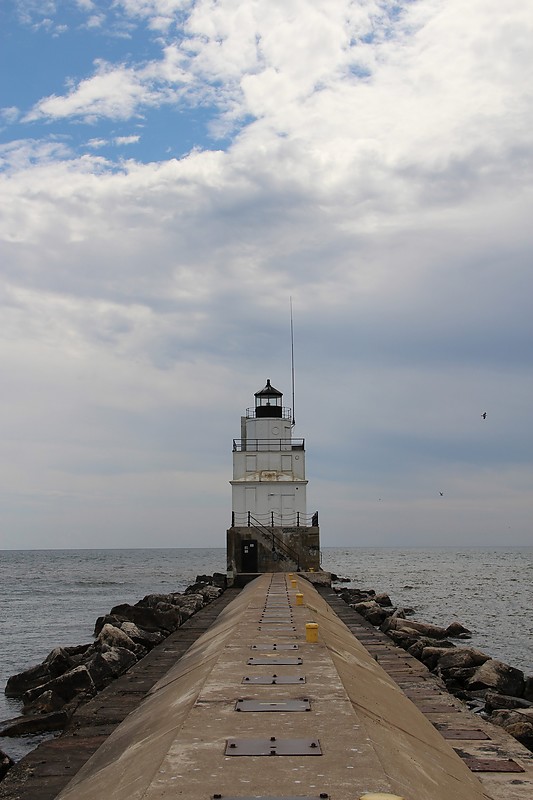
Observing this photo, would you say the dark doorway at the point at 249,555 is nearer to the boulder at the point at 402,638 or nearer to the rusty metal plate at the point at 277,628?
the boulder at the point at 402,638

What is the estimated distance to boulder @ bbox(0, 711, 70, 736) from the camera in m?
11.8

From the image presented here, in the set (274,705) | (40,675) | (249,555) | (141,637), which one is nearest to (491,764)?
(274,705)

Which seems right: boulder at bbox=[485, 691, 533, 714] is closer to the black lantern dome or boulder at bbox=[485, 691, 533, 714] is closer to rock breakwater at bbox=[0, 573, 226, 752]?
→ rock breakwater at bbox=[0, 573, 226, 752]

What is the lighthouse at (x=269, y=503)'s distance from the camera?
30.5 m

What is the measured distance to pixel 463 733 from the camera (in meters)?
8.26

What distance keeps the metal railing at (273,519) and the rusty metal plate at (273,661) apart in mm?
23610

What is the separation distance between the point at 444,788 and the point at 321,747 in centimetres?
96

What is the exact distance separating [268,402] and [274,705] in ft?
102

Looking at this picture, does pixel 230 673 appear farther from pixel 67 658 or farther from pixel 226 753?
pixel 67 658

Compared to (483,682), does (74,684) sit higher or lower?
higher

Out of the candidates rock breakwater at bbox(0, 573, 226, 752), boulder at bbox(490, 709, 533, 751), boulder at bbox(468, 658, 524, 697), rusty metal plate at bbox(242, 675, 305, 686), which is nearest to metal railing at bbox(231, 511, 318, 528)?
rock breakwater at bbox(0, 573, 226, 752)

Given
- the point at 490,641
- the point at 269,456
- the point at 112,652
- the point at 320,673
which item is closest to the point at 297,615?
the point at 112,652

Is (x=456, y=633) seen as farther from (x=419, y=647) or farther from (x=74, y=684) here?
(x=74, y=684)

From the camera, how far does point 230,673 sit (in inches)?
284
